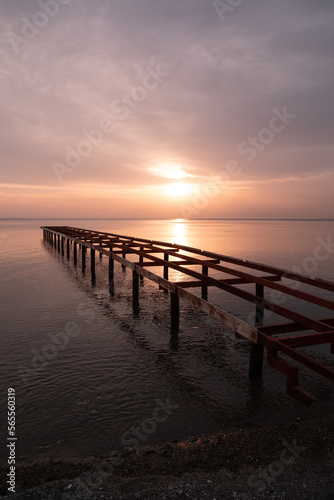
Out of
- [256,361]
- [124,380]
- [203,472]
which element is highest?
[256,361]

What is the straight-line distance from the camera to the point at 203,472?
3.76m

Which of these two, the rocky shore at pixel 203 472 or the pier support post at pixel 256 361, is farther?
the pier support post at pixel 256 361

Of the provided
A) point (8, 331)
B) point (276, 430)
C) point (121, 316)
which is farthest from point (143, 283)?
point (276, 430)

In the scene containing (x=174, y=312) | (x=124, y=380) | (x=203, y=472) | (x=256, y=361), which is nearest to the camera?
(x=203, y=472)

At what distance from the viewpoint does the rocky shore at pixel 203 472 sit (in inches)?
136

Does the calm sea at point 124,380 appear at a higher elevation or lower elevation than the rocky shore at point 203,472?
lower

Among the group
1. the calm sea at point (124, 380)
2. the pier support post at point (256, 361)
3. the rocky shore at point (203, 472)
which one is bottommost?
the calm sea at point (124, 380)

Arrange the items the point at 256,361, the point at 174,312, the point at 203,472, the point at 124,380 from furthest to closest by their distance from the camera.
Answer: the point at 174,312 < the point at 124,380 < the point at 256,361 < the point at 203,472

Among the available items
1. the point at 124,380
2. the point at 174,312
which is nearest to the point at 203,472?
the point at 124,380

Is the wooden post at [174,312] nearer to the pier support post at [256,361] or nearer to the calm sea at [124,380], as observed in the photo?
the calm sea at [124,380]

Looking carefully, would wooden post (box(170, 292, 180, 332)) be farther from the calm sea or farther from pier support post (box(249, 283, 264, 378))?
pier support post (box(249, 283, 264, 378))

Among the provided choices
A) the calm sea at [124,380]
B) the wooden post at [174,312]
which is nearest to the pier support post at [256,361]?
the calm sea at [124,380]

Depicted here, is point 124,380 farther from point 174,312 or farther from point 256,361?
point 174,312

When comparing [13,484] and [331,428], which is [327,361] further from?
[13,484]
